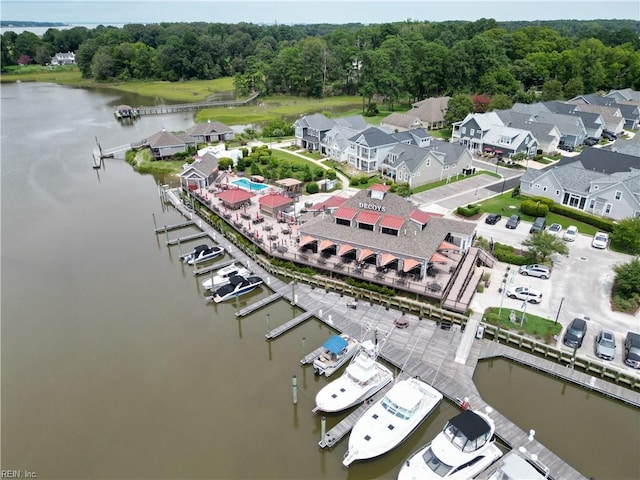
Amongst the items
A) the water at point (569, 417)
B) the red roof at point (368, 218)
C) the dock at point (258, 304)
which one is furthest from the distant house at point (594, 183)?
the dock at point (258, 304)

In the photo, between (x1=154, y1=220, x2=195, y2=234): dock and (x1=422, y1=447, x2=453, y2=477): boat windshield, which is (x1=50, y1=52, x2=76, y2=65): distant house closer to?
(x1=154, y1=220, x2=195, y2=234): dock

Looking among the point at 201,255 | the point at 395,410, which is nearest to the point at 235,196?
the point at 201,255

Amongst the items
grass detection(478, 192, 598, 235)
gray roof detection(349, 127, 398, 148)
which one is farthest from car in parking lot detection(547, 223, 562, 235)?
gray roof detection(349, 127, 398, 148)

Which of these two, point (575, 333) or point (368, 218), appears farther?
point (368, 218)

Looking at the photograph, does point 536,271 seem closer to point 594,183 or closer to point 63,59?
point 594,183

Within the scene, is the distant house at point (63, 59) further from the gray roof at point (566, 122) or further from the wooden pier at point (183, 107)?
the gray roof at point (566, 122)

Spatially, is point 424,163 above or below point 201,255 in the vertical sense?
above

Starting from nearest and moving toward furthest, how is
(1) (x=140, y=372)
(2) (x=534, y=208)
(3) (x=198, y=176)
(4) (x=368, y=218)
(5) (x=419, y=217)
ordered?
(1) (x=140, y=372) < (4) (x=368, y=218) < (5) (x=419, y=217) < (2) (x=534, y=208) < (3) (x=198, y=176)

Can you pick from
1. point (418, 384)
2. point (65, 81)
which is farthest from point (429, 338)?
point (65, 81)

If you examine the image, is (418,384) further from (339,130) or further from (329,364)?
(339,130)
